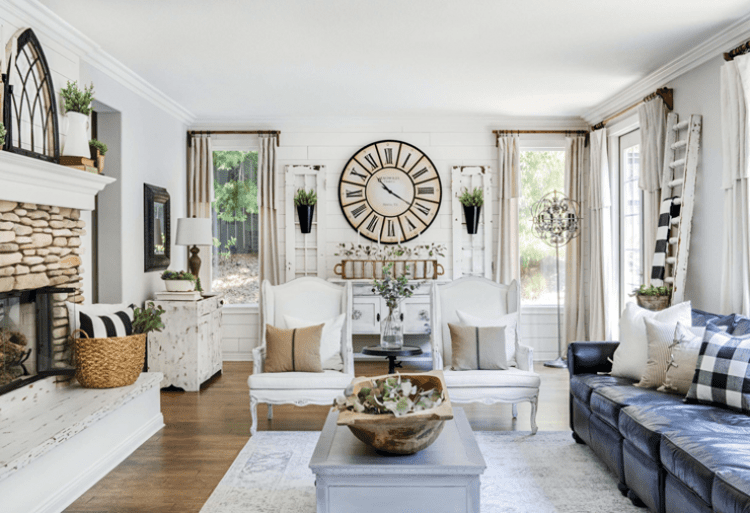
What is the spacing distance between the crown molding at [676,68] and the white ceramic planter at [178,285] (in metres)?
4.51

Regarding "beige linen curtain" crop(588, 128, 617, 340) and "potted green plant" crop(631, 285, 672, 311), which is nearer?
"potted green plant" crop(631, 285, 672, 311)

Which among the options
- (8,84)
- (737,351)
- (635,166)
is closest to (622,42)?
(635,166)

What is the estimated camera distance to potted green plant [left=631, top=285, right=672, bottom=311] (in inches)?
178

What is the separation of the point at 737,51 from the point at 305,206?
14.0ft

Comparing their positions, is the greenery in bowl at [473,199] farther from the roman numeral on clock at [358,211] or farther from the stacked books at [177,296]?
the stacked books at [177,296]

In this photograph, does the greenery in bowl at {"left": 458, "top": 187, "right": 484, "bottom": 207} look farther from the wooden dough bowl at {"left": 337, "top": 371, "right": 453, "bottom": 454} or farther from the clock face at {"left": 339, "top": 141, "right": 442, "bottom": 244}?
the wooden dough bowl at {"left": 337, "top": 371, "right": 453, "bottom": 454}

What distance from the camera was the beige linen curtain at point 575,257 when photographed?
6656 mm

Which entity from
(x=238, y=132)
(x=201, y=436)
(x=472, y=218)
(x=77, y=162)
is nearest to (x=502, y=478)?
(x=201, y=436)

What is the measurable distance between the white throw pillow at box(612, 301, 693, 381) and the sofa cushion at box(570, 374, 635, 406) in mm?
66

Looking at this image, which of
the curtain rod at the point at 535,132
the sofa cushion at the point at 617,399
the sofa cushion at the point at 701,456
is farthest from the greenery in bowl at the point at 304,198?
the sofa cushion at the point at 701,456

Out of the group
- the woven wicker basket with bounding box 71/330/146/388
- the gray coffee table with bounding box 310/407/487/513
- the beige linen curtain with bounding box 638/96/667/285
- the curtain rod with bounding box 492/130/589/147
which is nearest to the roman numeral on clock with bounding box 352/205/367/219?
the curtain rod with bounding box 492/130/589/147

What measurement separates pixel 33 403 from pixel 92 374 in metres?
0.41

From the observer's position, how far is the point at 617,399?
318 centimetres

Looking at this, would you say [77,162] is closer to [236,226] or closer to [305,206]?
[305,206]
